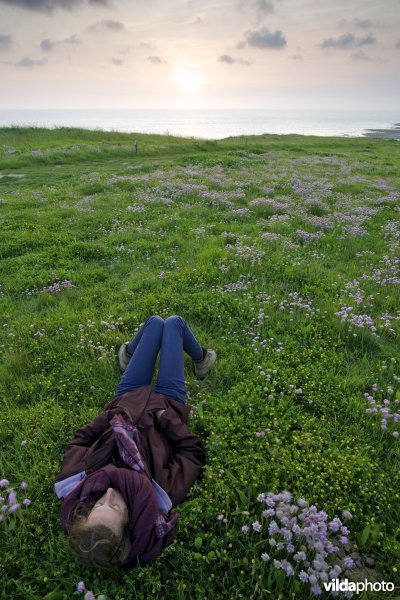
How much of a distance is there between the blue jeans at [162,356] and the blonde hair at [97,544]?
2.24 metres

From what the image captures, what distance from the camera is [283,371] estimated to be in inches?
243

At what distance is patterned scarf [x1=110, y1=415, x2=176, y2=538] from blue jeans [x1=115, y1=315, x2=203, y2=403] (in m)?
1.03

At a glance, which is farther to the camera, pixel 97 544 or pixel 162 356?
pixel 162 356

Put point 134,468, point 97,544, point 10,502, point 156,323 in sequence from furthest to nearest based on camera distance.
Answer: point 156,323 → point 10,502 → point 134,468 → point 97,544

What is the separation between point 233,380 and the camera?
6.27m

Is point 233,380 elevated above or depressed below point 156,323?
below

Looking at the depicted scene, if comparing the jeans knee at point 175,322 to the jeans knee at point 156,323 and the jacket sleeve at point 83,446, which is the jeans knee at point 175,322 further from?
the jacket sleeve at point 83,446

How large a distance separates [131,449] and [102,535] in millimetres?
970

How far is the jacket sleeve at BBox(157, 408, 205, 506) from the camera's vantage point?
4266mm

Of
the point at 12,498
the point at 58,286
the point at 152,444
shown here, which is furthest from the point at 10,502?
the point at 58,286

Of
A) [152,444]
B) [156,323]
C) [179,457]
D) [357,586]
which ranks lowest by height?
[357,586]

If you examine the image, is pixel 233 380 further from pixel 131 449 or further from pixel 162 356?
pixel 131 449

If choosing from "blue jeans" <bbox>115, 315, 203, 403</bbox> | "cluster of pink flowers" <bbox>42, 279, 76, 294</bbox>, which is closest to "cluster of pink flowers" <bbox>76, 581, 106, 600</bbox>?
"blue jeans" <bbox>115, 315, 203, 403</bbox>

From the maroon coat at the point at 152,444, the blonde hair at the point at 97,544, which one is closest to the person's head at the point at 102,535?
the blonde hair at the point at 97,544
